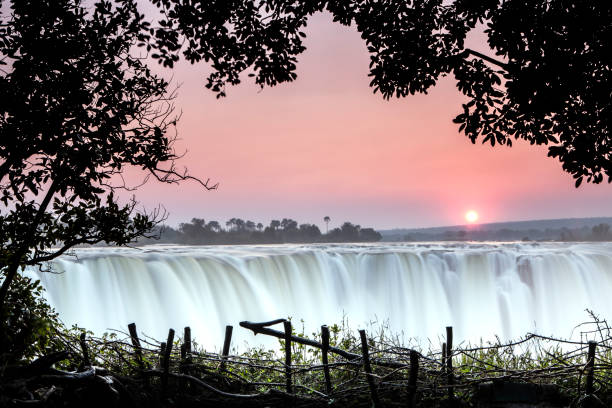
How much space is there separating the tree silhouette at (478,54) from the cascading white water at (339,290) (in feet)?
32.5

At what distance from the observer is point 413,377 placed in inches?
220

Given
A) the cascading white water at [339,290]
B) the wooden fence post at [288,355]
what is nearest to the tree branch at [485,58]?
the wooden fence post at [288,355]

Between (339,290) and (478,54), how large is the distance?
581 inches

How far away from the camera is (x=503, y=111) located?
21.1 ft

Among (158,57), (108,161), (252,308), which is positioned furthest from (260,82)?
(252,308)

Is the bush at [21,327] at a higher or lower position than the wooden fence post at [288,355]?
higher

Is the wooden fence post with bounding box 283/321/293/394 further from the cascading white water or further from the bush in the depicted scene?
the cascading white water

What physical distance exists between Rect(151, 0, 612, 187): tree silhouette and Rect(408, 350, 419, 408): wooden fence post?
8.09 ft

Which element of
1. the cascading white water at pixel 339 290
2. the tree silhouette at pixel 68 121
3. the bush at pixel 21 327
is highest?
the tree silhouette at pixel 68 121

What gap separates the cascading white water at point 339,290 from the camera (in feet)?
55.2

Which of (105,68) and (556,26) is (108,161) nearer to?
(105,68)

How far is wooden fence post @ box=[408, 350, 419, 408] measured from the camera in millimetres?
5523

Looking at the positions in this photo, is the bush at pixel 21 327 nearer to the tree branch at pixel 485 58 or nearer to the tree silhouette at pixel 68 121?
the tree silhouette at pixel 68 121

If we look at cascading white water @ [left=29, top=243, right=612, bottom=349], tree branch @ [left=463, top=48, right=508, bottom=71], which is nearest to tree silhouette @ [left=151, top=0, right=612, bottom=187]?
tree branch @ [left=463, top=48, right=508, bottom=71]
